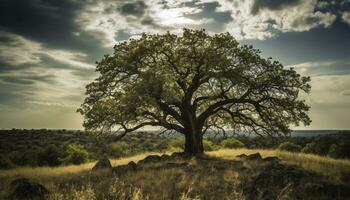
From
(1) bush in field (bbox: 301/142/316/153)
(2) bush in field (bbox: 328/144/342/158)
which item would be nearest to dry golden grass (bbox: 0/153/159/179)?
(2) bush in field (bbox: 328/144/342/158)

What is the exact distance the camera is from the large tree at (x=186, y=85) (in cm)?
2302

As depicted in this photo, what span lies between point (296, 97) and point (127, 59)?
42.1 feet

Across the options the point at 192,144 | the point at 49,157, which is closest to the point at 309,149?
the point at 192,144

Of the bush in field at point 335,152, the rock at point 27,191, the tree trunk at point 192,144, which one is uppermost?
the tree trunk at point 192,144

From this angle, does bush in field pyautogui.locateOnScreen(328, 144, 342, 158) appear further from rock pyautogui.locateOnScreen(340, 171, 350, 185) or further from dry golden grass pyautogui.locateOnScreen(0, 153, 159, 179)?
rock pyautogui.locateOnScreen(340, 171, 350, 185)

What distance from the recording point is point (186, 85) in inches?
1099

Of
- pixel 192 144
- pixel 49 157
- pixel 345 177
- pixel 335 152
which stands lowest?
pixel 335 152

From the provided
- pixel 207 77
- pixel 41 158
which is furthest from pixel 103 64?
pixel 41 158

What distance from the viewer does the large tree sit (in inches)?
906

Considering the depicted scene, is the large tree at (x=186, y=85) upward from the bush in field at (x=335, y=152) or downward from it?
upward

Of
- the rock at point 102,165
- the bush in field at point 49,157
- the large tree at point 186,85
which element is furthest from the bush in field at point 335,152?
the bush in field at point 49,157

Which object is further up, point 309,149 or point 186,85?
point 186,85

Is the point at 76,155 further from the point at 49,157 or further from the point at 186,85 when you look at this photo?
the point at 186,85

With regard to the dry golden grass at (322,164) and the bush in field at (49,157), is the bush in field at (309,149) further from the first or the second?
the bush in field at (49,157)
